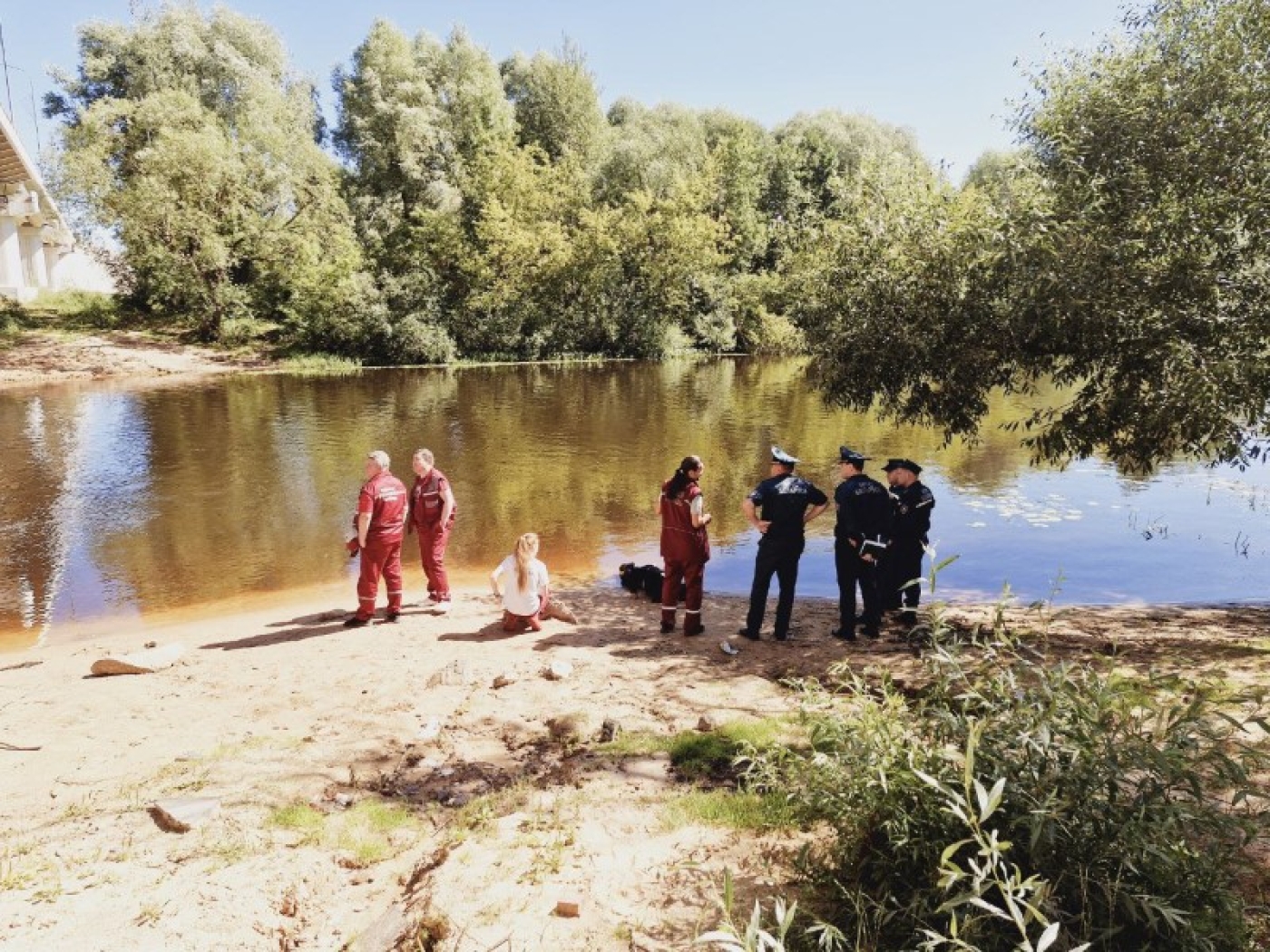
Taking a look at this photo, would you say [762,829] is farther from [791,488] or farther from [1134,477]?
[1134,477]

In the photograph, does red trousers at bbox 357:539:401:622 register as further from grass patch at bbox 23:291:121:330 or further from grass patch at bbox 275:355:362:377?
grass patch at bbox 23:291:121:330

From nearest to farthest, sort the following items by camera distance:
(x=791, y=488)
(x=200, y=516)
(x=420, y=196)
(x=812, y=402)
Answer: (x=791, y=488)
(x=200, y=516)
(x=812, y=402)
(x=420, y=196)

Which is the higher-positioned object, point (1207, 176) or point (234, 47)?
point (234, 47)

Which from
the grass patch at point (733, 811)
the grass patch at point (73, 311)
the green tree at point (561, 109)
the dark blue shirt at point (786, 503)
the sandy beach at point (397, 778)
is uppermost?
the green tree at point (561, 109)

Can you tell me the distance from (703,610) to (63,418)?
90.6 ft

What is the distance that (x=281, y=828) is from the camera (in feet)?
16.4

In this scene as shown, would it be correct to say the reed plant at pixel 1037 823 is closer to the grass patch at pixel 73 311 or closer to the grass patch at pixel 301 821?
the grass patch at pixel 301 821

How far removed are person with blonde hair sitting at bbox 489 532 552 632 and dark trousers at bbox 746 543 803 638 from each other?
266 cm

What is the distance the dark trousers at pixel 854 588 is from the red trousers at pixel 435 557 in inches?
207

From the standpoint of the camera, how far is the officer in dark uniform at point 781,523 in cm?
860

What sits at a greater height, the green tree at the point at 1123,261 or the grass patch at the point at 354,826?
the green tree at the point at 1123,261

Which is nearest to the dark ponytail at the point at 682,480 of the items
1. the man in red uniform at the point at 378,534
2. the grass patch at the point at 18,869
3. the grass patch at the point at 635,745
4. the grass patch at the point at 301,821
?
the grass patch at the point at 635,745

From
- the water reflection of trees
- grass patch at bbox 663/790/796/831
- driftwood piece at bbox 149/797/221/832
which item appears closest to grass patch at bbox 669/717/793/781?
grass patch at bbox 663/790/796/831

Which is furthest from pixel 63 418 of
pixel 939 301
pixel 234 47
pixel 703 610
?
pixel 234 47
